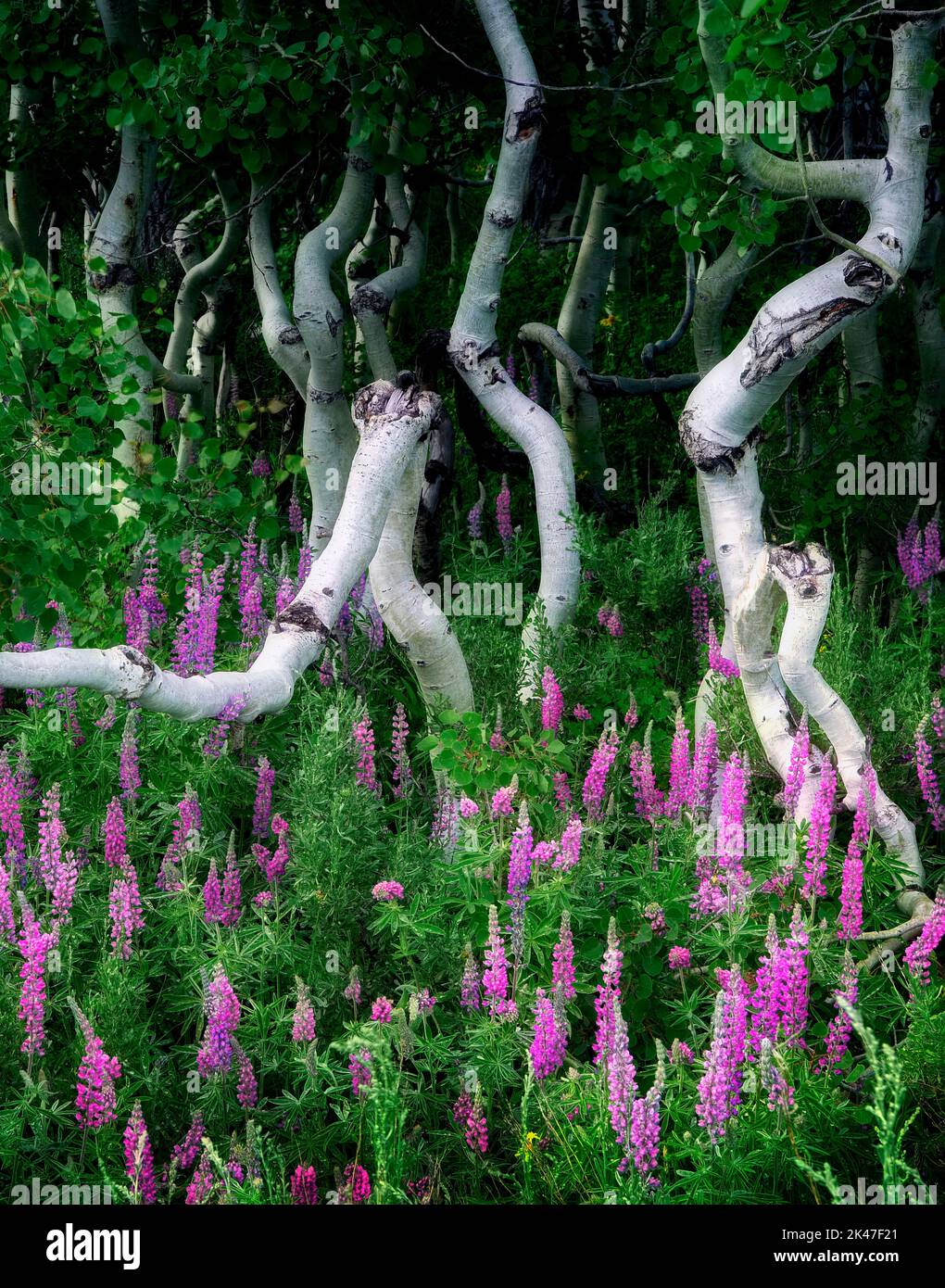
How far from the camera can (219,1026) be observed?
3152 millimetres

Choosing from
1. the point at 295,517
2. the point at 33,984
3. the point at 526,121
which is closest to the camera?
the point at 33,984

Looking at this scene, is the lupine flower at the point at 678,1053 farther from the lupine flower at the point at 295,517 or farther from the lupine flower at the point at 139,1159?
the lupine flower at the point at 295,517

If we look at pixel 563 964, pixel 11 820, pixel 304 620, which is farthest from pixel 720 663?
pixel 11 820

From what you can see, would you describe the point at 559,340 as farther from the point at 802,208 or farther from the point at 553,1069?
the point at 553,1069

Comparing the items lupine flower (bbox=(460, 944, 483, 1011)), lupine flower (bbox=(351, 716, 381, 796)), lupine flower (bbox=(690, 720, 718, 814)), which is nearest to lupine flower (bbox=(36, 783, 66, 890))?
lupine flower (bbox=(351, 716, 381, 796))

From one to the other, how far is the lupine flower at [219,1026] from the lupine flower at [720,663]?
2190 mm

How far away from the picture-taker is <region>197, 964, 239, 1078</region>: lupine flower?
10.3 ft

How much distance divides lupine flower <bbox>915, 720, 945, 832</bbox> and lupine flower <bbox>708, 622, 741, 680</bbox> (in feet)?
2.30

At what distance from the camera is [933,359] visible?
22.9ft

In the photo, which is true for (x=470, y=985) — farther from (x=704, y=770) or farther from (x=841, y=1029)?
(x=704, y=770)

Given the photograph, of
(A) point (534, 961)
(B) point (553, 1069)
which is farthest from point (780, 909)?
(B) point (553, 1069)

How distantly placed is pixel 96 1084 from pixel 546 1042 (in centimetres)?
103

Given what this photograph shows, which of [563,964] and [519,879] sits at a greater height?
[519,879]

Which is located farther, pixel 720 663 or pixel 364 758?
pixel 720 663
